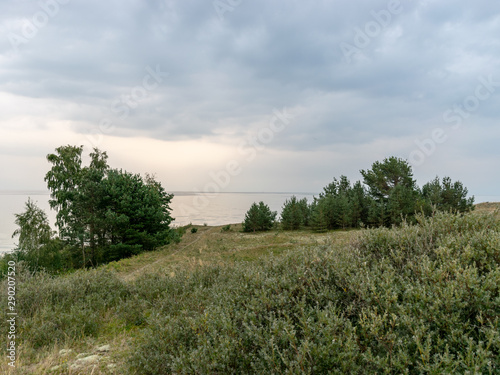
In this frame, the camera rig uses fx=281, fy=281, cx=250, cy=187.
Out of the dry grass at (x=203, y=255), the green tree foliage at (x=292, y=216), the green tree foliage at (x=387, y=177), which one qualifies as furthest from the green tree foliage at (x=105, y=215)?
the green tree foliage at (x=387, y=177)

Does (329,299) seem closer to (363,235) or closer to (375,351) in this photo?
(375,351)

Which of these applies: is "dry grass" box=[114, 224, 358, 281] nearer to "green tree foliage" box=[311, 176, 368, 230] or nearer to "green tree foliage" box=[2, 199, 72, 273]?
"green tree foliage" box=[2, 199, 72, 273]

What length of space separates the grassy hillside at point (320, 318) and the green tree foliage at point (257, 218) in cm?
3817

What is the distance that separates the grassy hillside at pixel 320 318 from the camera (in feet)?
8.52

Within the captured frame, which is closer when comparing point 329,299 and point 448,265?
point 448,265

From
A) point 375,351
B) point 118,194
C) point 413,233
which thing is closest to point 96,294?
point 375,351

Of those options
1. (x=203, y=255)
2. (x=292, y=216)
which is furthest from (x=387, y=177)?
(x=203, y=255)

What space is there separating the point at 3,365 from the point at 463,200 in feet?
149

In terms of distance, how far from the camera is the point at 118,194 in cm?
2555

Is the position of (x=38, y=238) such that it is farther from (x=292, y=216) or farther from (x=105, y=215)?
(x=292, y=216)

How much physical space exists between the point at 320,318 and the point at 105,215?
2571 cm

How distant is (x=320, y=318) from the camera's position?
9.94 feet

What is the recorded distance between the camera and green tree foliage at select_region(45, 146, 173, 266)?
82.6 ft

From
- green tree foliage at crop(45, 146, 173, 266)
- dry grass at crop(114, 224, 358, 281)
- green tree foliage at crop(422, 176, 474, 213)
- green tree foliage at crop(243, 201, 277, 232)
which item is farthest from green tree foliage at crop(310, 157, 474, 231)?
green tree foliage at crop(45, 146, 173, 266)
